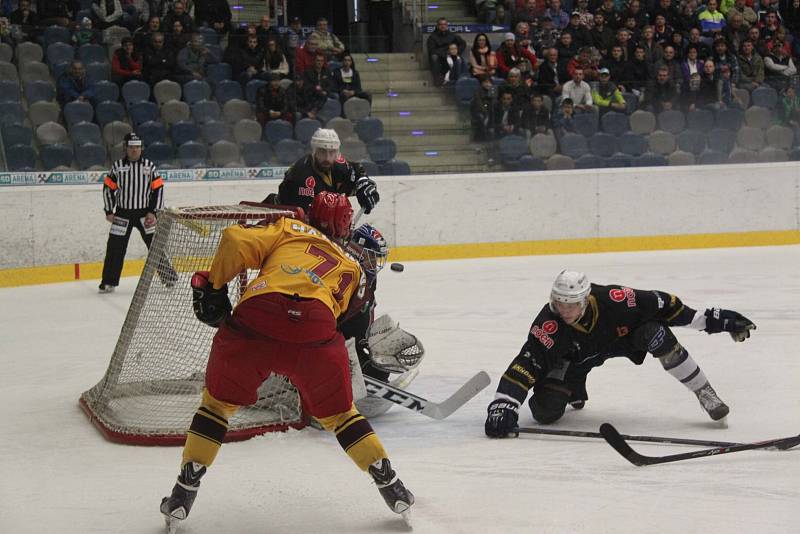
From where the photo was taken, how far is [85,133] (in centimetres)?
899

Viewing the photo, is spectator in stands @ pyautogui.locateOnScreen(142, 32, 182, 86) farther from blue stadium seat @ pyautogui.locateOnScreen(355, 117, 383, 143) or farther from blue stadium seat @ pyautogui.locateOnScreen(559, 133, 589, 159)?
blue stadium seat @ pyautogui.locateOnScreen(559, 133, 589, 159)

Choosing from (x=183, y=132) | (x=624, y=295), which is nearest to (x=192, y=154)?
(x=183, y=132)

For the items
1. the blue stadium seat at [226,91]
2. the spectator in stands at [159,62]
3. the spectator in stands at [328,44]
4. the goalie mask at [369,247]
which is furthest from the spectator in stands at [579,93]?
the goalie mask at [369,247]

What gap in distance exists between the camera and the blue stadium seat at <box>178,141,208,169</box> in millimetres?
9289

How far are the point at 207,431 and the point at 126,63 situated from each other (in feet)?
22.7

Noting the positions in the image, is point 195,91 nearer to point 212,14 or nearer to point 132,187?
point 212,14

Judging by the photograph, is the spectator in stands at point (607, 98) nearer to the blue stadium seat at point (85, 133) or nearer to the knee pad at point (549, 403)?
the blue stadium seat at point (85, 133)

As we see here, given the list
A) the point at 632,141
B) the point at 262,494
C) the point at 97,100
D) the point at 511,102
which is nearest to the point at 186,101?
the point at 97,100

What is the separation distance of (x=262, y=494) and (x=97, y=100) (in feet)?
20.5

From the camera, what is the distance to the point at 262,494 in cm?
362

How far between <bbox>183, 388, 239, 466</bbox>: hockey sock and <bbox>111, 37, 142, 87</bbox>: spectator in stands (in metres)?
A: 6.69

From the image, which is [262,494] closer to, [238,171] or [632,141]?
[238,171]

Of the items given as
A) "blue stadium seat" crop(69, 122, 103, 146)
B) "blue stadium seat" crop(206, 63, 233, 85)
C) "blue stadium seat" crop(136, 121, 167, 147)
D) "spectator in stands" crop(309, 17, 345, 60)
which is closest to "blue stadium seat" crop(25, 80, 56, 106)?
"blue stadium seat" crop(69, 122, 103, 146)

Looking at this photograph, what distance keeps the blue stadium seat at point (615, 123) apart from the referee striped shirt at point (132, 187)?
Result: 4399mm
